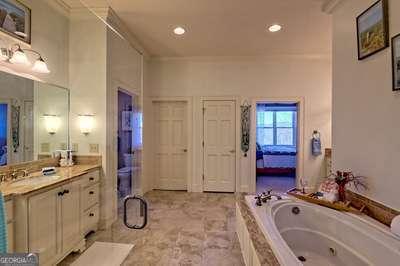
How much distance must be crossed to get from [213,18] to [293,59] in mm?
2273

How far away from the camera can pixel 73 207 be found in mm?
2471

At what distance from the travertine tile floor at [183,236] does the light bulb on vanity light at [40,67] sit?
1.98 metres

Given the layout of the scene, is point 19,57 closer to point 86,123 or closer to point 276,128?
point 86,123

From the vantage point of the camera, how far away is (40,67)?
2.62m

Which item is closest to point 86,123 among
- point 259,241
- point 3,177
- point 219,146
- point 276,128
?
point 3,177

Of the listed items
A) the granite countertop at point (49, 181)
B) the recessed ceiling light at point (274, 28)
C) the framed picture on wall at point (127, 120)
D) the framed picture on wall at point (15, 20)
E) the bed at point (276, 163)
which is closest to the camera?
the granite countertop at point (49, 181)

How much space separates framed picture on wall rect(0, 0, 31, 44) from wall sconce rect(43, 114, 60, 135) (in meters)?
0.83

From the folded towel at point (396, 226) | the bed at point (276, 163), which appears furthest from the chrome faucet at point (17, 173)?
the bed at point (276, 163)

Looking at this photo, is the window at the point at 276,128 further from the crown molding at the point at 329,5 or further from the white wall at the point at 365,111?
the white wall at the point at 365,111

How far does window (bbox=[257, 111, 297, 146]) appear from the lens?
8.47m

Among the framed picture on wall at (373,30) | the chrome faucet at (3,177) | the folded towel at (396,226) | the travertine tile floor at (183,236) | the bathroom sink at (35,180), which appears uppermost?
the framed picture on wall at (373,30)

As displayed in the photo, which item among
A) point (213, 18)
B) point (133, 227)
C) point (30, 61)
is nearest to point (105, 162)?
point (133, 227)

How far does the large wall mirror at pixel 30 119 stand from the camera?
88.1 inches

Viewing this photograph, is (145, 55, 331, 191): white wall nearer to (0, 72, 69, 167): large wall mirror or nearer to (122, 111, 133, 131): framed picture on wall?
(122, 111, 133, 131): framed picture on wall
